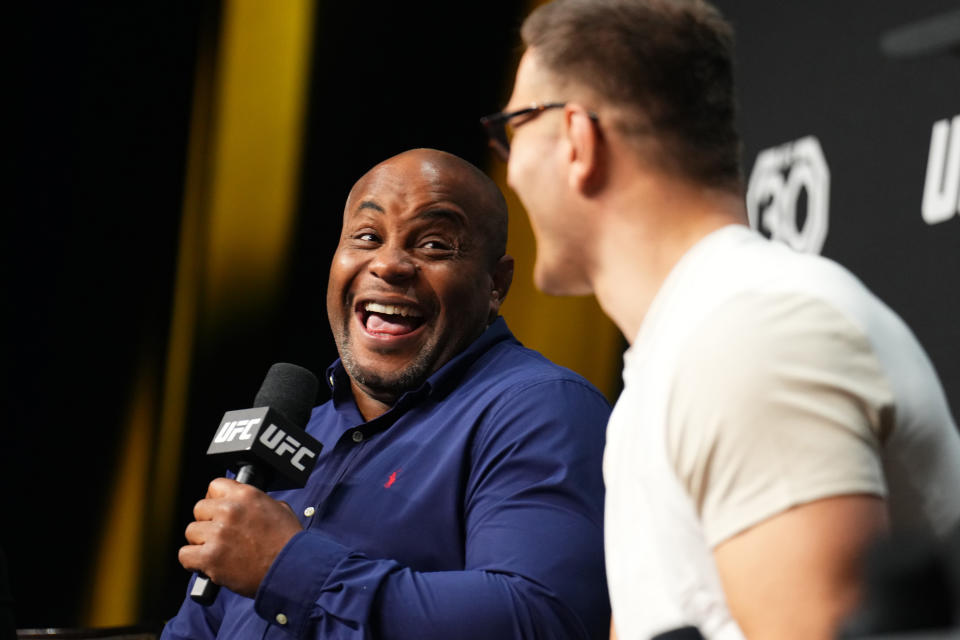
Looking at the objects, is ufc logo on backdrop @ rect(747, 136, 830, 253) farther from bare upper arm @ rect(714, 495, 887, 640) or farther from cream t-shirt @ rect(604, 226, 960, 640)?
bare upper arm @ rect(714, 495, 887, 640)

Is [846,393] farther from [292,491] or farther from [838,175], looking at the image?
[838,175]

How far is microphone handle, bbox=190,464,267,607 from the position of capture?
155cm

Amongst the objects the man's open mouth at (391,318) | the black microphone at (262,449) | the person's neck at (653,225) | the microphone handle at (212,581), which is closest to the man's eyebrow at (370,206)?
the man's open mouth at (391,318)

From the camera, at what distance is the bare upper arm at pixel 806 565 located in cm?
75

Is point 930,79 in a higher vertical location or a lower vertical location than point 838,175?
higher

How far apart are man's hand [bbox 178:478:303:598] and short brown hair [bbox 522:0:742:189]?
856 millimetres

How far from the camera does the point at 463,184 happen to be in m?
2.11

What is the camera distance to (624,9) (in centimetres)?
102

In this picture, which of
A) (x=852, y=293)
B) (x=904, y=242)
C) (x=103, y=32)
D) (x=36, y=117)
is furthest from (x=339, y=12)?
(x=852, y=293)

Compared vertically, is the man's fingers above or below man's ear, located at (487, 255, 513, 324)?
below

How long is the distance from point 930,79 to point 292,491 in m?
1.45

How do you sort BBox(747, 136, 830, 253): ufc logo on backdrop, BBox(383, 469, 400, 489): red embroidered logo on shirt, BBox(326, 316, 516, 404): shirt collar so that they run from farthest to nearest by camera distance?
BBox(747, 136, 830, 253): ufc logo on backdrop → BBox(326, 316, 516, 404): shirt collar → BBox(383, 469, 400, 489): red embroidered logo on shirt

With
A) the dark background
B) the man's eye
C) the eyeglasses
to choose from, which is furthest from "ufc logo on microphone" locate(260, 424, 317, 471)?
the dark background

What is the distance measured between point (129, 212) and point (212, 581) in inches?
71.1
